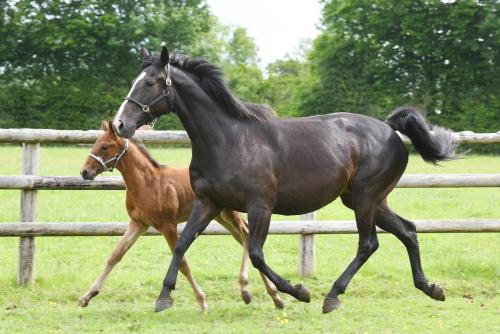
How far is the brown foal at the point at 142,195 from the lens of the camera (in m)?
6.86

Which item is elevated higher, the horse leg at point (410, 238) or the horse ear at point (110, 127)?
the horse ear at point (110, 127)

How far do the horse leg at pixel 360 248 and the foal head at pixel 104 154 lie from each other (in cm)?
216

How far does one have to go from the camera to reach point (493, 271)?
8.54 metres

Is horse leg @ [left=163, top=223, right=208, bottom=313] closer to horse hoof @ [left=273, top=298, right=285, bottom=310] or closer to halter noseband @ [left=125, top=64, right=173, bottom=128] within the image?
horse hoof @ [left=273, top=298, right=285, bottom=310]

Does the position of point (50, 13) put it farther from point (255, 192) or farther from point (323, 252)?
point (255, 192)

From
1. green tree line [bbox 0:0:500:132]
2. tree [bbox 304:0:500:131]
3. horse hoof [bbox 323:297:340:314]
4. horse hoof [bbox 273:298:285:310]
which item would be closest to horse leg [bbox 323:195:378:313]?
horse hoof [bbox 323:297:340:314]

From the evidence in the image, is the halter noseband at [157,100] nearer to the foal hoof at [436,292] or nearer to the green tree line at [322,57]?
the foal hoof at [436,292]

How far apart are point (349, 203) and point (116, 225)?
2.26 m

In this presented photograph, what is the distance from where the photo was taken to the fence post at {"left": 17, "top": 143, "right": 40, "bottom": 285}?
25.4ft

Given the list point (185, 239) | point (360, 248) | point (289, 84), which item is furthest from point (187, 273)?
point (289, 84)

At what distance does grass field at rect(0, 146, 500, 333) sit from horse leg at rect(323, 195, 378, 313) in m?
0.13

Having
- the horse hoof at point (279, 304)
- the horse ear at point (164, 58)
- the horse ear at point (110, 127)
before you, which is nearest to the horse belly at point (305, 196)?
the horse hoof at point (279, 304)

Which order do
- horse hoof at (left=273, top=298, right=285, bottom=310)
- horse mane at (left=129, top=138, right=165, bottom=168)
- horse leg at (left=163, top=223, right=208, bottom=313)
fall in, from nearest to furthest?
1. horse leg at (left=163, top=223, right=208, bottom=313)
2. horse hoof at (left=273, top=298, right=285, bottom=310)
3. horse mane at (left=129, top=138, right=165, bottom=168)

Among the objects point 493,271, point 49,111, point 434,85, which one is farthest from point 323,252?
point 434,85
